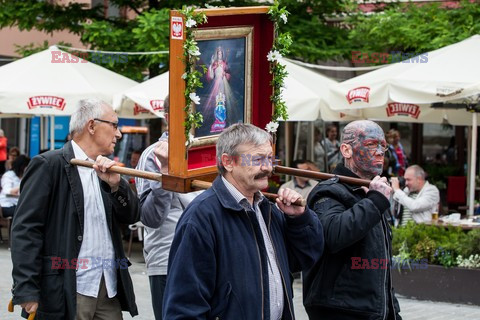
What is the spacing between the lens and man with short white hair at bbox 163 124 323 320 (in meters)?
3.73

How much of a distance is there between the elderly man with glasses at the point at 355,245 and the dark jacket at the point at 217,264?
2.27 feet

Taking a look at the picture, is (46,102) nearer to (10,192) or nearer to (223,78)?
(10,192)

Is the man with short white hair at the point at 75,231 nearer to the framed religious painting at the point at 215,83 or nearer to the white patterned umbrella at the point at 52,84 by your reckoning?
the framed religious painting at the point at 215,83

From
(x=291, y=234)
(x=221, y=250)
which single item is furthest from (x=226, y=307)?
(x=291, y=234)

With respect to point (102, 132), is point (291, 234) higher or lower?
lower

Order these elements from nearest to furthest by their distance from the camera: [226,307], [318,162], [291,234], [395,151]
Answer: [226,307] < [291,234] < [395,151] < [318,162]

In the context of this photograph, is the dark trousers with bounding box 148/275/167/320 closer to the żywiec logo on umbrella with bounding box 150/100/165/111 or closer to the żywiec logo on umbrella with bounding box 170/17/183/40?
the żywiec logo on umbrella with bounding box 170/17/183/40

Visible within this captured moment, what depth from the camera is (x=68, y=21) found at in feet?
57.3

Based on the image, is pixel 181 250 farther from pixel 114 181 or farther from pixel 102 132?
pixel 102 132

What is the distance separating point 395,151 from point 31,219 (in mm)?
12109

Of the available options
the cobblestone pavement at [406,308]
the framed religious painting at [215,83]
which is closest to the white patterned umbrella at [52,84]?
the cobblestone pavement at [406,308]

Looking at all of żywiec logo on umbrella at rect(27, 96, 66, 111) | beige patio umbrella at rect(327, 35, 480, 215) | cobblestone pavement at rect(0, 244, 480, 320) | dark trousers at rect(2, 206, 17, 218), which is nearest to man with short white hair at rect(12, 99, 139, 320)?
cobblestone pavement at rect(0, 244, 480, 320)

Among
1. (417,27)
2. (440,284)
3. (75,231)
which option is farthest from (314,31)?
(75,231)

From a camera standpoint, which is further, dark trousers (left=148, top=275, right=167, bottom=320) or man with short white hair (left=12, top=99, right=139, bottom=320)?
dark trousers (left=148, top=275, right=167, bottom=320)
